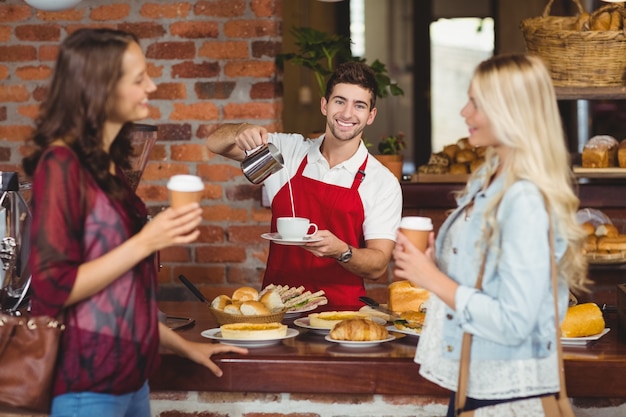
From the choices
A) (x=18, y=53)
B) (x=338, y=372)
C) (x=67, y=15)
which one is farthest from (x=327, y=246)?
(x=18, y=53)

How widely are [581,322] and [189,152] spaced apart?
2296 millimetres

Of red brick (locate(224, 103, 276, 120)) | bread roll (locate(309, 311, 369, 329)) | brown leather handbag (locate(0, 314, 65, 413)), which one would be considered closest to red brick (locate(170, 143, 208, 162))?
red brick (locate(224, 103, 276, 120))

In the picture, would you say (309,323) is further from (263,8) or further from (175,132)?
(263,8)

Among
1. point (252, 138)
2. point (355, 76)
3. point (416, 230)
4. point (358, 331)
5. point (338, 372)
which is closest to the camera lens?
point (416, 230)

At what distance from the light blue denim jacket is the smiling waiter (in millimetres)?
1326

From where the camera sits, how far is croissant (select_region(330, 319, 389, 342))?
8.24ft

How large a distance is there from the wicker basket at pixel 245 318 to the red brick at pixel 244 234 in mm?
1599

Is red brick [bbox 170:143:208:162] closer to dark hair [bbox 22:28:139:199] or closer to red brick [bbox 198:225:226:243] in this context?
red brick [bbox 198:225:226:243]

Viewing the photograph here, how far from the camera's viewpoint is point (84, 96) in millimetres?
1858

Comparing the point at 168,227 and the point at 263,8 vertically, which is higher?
the point at 263,8

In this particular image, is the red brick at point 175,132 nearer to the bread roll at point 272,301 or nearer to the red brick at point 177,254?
the red brick at point 177,254

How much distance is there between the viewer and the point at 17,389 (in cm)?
191

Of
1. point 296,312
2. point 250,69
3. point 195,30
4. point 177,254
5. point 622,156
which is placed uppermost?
point 195,30

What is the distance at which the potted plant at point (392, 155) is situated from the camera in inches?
176
